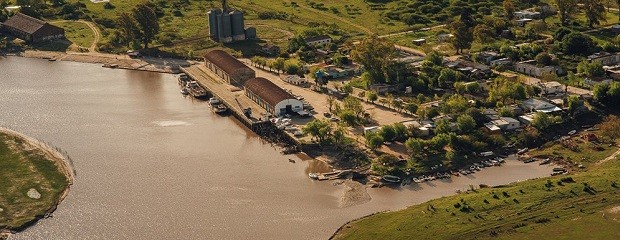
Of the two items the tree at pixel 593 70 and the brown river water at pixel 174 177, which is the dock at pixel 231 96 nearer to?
the brown river water at pixel 174 177

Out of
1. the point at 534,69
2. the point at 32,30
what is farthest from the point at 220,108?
the point at 32,30

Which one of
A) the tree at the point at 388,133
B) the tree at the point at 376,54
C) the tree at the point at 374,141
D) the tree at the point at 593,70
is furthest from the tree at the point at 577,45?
the tree at the point at 374,141

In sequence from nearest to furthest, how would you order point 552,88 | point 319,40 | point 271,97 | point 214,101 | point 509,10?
point 271,97, point 552,88, point 214,101, point 319,40, point 509,10

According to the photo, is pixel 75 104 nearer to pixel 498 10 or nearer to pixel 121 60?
pixel 121 60

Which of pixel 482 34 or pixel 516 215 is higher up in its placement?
pixel 516 215

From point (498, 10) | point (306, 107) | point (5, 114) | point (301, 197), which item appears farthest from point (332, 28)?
point (301, 197)

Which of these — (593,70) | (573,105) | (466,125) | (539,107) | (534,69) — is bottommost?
(534,69)

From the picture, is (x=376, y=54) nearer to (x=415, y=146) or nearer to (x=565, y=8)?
(x=415, y=146)
